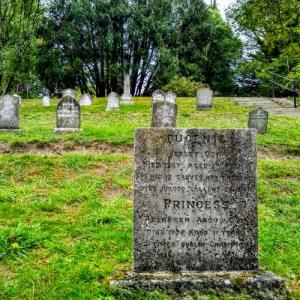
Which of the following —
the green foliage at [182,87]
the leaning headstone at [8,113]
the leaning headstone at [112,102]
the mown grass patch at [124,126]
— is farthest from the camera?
the green foliage at [182,87]

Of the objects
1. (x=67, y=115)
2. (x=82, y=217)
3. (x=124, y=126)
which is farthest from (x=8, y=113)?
(x=82, y=217)

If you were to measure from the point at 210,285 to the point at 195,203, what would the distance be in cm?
75

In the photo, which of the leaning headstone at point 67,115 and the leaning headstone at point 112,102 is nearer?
the leaning headstone at point 67,115

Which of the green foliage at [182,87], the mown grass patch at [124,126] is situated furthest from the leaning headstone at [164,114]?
the green foliage at [182,87]

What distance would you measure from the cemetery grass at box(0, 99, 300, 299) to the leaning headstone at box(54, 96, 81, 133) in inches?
36.8

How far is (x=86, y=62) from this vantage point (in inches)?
1495

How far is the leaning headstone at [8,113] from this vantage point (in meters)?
13.5

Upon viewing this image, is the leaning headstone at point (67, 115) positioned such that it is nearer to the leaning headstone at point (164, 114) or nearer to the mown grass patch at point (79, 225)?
the leaning headstone at point (164, 114)

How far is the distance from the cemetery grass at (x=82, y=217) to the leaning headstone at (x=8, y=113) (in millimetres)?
1324

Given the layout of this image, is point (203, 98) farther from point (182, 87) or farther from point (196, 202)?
point (196, 202)

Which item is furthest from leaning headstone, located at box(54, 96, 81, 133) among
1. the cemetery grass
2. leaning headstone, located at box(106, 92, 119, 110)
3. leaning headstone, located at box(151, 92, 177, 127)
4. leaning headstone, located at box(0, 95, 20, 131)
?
leaning headstone, located at box(106, 92, 119, 110)

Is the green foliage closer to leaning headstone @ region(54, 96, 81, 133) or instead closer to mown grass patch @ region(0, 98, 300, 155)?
mown grass patch @ region(0, 98, 300, 155)

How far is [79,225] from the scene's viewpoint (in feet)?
19.3

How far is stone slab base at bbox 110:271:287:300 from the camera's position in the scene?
153 inches
